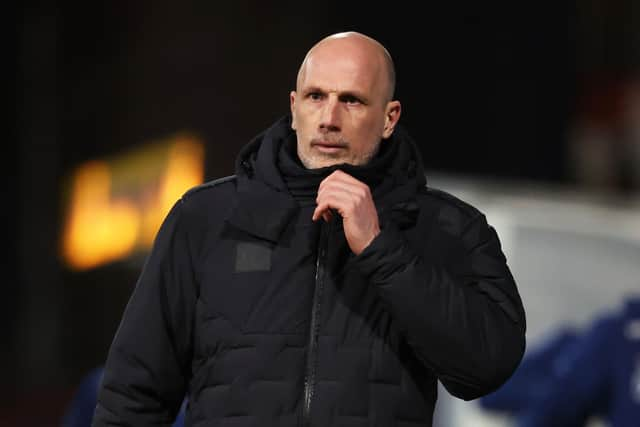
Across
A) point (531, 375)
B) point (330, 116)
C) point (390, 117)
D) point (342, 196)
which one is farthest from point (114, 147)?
point (342, 196)

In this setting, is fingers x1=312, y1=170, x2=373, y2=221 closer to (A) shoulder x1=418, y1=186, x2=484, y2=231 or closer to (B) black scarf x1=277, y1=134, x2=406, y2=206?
(B) black scarf x1=277, y1=134, x2=406, y2=206

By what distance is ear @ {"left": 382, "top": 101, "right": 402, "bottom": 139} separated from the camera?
3.06 metres

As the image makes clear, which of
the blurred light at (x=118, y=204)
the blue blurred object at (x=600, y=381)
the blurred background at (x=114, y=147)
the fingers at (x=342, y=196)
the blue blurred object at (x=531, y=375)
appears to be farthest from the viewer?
the blurred light at (x=118, y=204)

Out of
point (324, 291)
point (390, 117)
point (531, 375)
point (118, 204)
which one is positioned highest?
point (390, 117)

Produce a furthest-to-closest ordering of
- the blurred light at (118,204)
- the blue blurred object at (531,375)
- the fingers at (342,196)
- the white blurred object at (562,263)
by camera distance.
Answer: the blurred light at (118,204) → the white blurred object at (562,263) → the blue blurred object at (531,375) → the fingers at (342,196)

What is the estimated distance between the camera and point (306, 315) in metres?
2.92

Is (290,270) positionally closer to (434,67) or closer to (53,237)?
(53,237)

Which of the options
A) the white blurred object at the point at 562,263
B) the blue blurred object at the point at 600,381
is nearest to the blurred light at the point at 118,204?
the white blurred object at the point at 562,263

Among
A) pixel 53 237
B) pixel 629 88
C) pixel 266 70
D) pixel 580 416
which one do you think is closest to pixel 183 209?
pixel 580 416

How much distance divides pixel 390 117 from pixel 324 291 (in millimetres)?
407

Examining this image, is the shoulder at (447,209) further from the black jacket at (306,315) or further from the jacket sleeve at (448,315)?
the jacket sleeve at (448,315)

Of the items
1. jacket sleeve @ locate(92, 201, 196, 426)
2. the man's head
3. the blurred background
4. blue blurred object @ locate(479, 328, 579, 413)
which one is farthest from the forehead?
the blurred background

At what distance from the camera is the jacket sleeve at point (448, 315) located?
2793 millimetres

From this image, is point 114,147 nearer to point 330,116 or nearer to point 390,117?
point 390,117
